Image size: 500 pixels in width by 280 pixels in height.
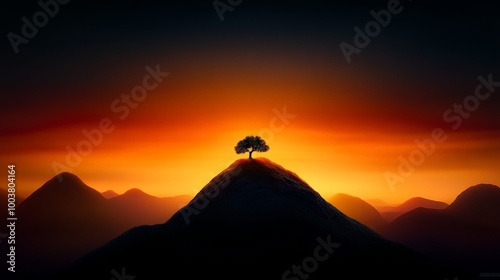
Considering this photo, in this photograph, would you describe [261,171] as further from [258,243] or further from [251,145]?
[258,243]

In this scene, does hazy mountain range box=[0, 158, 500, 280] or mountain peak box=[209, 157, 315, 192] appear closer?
hazy mountain range box=[0, 158, 500, 280]

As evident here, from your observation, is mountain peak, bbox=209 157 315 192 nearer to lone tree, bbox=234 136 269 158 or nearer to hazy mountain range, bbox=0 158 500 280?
hazy mountain range, bbox=0 158 500 280

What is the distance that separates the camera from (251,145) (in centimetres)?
12062

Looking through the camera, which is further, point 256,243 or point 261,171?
point 261,171

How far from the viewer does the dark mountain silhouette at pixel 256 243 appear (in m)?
96.2

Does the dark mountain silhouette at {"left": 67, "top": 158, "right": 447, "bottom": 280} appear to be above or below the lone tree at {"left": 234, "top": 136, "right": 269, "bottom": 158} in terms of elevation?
below

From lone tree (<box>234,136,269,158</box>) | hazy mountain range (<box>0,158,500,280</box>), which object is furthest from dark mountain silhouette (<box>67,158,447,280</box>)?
lone tree (<box>234,136,269,158</box>)

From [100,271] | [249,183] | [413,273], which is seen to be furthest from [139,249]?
[413,273]

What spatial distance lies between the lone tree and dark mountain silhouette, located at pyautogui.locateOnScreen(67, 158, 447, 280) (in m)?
5.65

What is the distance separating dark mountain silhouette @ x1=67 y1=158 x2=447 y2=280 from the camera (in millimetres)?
96188

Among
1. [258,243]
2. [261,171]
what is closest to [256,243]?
[258,243]

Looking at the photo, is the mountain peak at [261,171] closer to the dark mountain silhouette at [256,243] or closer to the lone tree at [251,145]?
the dark mountain silhouette at [256,243]

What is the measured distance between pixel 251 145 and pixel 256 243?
96.2ft

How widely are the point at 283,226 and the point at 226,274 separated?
61.0 feet
